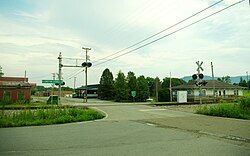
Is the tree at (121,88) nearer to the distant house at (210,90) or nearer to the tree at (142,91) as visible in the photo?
the tree at (142,91)

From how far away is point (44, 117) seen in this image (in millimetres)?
20500

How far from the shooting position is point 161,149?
30.7 feet

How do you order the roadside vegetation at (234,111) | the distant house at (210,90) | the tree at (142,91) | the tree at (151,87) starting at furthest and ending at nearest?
the tree at (151,87) → the tree at (142,91) → the distant house at (210,90) → the roadside vegetation at (234,111)

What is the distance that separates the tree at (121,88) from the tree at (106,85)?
212 inches

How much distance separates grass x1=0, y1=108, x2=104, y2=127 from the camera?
1814 cm

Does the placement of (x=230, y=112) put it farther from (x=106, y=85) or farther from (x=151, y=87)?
(x=151, y=87)

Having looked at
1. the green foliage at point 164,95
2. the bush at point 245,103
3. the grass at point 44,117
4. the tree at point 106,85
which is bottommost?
the grass at point 44,117

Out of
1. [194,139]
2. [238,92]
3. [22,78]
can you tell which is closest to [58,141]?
[194,139]

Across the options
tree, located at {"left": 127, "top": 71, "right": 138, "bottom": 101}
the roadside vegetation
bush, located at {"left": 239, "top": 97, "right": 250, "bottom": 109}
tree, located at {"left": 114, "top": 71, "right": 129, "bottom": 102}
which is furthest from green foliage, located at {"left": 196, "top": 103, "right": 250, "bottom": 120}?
tree, located at {"left": 127, "top": 71, "right": 138, "bottom": 101}

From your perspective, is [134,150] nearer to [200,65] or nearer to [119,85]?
[200,65]

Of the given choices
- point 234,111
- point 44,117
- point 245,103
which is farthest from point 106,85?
point 44,117

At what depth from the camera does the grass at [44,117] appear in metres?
18.1

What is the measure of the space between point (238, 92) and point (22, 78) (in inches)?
2309

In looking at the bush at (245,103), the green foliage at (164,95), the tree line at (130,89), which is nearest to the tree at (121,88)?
the tree line at (130,89)
